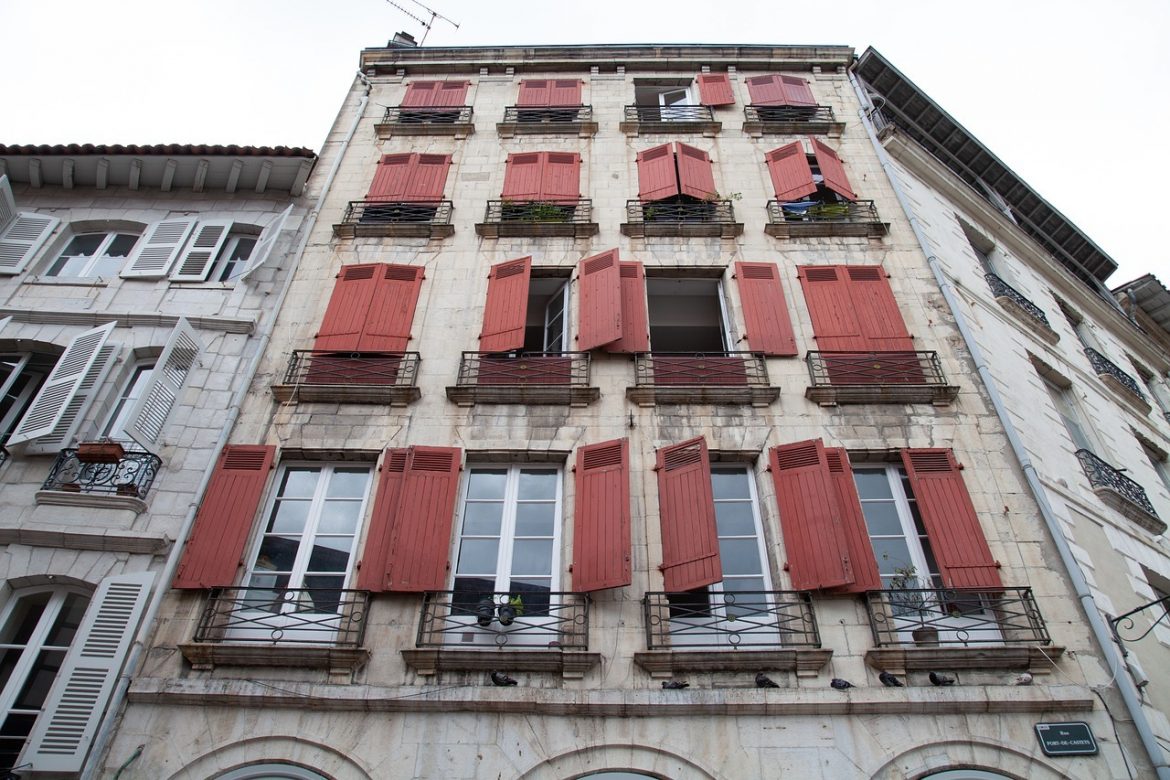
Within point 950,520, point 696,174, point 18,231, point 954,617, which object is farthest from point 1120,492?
point 18,231

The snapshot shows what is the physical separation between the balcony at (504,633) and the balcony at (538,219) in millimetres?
5891

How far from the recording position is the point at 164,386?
919cm

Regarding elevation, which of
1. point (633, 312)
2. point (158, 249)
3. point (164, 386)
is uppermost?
point (158, 249)

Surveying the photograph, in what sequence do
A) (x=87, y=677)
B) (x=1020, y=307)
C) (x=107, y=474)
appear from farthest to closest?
1. (x=1020, y=307)
2. (x=107, y=474)
3. (x=87, y=677)

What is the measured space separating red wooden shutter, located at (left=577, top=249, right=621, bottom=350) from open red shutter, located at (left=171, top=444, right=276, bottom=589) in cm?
405

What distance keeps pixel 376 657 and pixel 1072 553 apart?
7.18 meters

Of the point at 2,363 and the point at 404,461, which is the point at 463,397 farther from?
the point at 2,363

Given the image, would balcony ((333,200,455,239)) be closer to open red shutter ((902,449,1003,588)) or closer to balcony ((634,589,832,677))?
→ balcony ((634,589,832,677))

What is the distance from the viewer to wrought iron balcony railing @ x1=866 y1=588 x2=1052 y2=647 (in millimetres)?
7574

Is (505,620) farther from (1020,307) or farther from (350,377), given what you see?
(1020,307)

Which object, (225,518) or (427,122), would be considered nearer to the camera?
(225,518)

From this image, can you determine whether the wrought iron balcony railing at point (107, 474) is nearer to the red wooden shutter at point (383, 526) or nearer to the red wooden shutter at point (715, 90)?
the red wooden shutter at point (383, 526)

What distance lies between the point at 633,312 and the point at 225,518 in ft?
18.1

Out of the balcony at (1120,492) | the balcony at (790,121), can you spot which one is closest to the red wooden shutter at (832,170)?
the balcony at (790,121)
